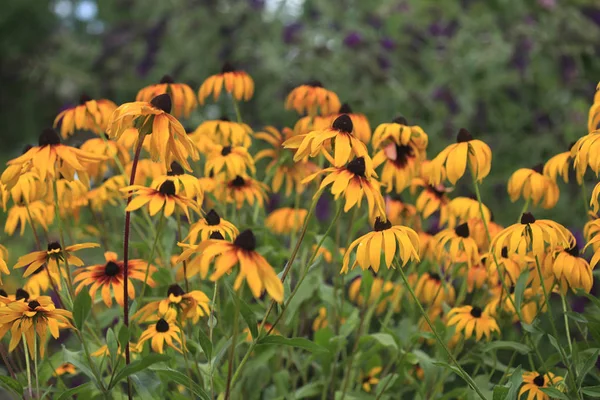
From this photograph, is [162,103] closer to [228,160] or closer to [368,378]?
[228,160]

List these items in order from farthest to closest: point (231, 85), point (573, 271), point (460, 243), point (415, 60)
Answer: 1. point (415, 60)
2. point (231, 85)
3. point (460, 243)
4. point (573, 271)

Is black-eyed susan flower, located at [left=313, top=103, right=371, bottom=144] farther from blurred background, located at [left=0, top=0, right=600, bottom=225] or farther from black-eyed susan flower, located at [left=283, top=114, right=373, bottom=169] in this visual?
blurred background, located at [left=0, top=0, right=600, bottom=225]

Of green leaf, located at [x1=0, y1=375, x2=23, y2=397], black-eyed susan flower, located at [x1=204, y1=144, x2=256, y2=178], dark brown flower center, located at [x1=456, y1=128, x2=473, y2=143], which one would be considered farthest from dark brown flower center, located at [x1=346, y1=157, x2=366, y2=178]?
green leaf, located at [x1=0, y1=375, x2=23, y2=397]

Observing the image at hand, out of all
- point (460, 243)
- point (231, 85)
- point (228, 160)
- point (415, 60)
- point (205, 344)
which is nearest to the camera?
point (205, 344)

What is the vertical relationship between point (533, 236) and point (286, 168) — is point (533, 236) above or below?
above

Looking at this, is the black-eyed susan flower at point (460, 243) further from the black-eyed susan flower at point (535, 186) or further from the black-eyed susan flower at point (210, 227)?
the black-eyed susan flower at point (210, 227)

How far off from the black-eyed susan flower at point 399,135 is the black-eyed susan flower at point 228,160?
0.34 meters

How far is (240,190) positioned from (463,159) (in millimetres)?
604

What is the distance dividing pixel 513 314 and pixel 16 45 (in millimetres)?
7570

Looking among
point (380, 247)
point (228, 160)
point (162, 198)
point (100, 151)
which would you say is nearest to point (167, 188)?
point (162, 198)

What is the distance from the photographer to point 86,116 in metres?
1.91

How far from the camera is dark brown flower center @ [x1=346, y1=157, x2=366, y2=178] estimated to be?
132 centimetres

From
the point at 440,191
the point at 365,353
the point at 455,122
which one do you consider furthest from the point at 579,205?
the point at 365,353

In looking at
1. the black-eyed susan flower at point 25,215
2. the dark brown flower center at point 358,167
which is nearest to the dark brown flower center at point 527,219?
the dark brown flower center at point 358,167
